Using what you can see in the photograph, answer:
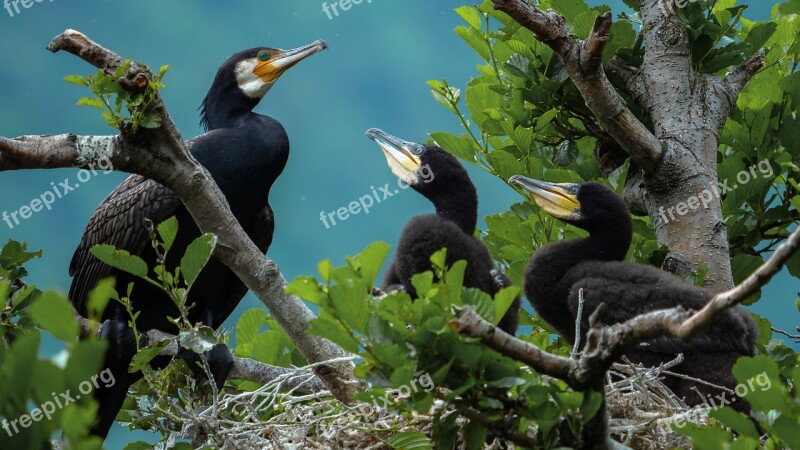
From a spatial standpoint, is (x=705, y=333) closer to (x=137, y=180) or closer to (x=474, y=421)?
(x=474, y=421)

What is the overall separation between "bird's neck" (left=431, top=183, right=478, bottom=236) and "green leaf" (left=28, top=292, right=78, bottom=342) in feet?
7.66

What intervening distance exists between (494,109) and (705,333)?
4.46 feet

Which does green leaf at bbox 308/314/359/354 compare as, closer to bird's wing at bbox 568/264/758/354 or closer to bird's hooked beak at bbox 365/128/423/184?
bird's wing at bbox 568/264/758/354

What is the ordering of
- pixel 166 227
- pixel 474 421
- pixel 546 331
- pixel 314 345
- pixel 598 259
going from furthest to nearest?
pixel 546 331 → pixel 598 259 → pixel 314 345 → pixel 166 227 → pixel 474 421

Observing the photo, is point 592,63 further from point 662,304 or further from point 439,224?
point 662,304

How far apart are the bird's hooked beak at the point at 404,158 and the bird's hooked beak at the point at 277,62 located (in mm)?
739

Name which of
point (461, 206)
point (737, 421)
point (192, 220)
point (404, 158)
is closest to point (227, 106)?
point (192, 220)

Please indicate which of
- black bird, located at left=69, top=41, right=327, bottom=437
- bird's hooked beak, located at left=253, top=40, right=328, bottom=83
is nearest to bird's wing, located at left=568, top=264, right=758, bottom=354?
black bird, located at left=69, top=41, right=327, bottom=437

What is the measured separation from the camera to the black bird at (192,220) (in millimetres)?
4191

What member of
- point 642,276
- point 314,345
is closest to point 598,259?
point 642,276

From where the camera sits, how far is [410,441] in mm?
2699

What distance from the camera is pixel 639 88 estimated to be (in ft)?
14.1

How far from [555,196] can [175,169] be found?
1.49 meters

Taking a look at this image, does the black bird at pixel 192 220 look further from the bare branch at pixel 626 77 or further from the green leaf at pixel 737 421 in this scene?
the green leaf at pixel 737 421
